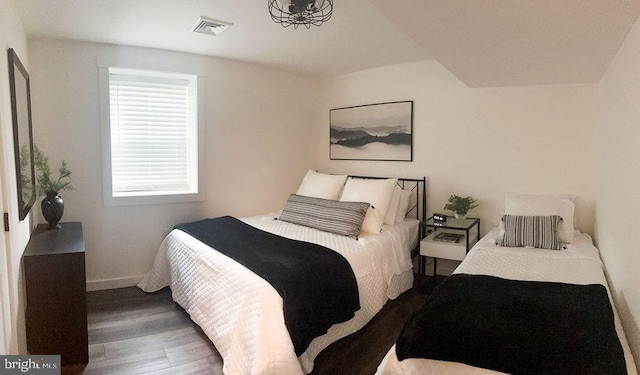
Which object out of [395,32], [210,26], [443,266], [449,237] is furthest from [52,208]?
[443,266]

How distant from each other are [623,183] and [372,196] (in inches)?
72.3

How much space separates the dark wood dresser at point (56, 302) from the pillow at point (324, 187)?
6.97 feet

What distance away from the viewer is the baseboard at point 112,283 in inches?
136

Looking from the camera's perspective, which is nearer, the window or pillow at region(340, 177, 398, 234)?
pillow at region(340, 177, 398, 234)

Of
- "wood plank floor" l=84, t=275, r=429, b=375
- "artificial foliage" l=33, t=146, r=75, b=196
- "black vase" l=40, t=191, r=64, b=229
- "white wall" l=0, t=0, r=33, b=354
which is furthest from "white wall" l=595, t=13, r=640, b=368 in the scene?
"artificial foliage" l=33, t=146, r=75, b=196

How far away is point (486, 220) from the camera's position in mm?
3504

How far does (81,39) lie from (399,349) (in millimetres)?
3410

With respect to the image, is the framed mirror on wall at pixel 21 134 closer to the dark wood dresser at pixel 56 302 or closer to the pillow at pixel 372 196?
the dark wood dresser at pixel 56 302

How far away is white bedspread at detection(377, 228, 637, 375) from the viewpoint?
1650mm

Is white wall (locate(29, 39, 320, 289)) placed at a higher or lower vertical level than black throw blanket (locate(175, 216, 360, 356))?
higher

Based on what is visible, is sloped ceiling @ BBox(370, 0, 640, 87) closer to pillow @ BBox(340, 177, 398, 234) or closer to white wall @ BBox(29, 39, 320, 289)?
pillow @ BBox(340, 177, 398, 234)

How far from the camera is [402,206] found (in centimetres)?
367

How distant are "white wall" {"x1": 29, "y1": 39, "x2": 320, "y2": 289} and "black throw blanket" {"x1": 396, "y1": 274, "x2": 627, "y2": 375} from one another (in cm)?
276

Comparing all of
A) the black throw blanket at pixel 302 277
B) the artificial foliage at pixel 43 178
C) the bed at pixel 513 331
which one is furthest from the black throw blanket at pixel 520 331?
the artificial foliage at pixel 43 178
